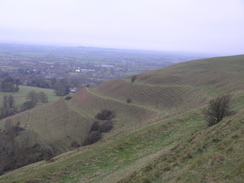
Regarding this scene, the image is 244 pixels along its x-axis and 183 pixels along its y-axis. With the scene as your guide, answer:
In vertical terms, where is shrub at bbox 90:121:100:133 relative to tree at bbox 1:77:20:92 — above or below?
above

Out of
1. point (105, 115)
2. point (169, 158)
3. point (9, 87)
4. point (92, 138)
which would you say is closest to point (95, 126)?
point (105, 115)

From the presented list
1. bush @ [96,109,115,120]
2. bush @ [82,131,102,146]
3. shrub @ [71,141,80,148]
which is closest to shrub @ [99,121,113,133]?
bush @ [82,131,102,146]

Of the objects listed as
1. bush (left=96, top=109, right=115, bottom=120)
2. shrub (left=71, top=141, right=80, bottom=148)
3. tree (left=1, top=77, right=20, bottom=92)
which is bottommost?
tree (left=1, top=77, right=20, bottom=92)

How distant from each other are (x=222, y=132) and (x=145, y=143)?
28.4ft

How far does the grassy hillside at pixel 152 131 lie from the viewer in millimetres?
11758

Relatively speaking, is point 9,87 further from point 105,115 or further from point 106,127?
point 106,127

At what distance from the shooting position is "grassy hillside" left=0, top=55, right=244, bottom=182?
463 inches

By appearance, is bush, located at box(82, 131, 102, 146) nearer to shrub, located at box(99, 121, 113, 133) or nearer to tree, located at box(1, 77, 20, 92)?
shrub, located at box(99, 121, 113, 133)

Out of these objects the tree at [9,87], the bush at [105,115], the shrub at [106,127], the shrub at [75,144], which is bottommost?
the tree at [9,87]

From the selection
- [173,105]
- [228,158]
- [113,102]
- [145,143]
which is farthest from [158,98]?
[228,158]

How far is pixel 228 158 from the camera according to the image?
412 inches

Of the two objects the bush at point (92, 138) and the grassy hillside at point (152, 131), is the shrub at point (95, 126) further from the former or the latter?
the bush at point (92, 138)

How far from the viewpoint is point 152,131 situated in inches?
952

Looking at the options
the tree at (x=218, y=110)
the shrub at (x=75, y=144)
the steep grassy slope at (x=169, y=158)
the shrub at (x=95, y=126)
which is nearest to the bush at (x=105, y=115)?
the shrub at (x=95, y=126)
